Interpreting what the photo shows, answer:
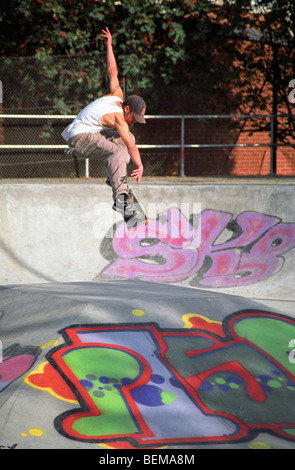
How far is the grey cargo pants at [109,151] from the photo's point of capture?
5.40 metres

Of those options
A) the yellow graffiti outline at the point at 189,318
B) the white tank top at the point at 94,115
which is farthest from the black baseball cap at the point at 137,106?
the yellow graffiti outline at the point at 189,318

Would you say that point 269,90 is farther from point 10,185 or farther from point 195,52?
point 10,185

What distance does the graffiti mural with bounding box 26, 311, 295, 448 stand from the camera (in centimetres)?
338

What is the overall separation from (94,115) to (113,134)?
48 cm

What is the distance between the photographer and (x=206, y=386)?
3.91 metres

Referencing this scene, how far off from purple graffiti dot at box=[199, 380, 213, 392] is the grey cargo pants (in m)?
2.41

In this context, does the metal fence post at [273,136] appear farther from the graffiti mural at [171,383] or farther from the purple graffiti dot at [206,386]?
the purple graffiti dot at [206,386]

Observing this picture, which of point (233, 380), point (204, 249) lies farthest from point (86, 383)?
point (204, 249)

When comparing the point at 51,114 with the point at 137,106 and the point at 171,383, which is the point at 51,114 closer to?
the point at 137,106

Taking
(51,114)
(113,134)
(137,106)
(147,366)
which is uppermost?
(137,106)

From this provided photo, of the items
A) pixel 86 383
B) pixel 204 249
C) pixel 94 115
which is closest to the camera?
pixel 86 383

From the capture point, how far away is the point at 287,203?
29.4 ft

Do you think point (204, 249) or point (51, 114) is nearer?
point (204, 249)

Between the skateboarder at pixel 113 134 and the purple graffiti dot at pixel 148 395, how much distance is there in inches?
81.0
